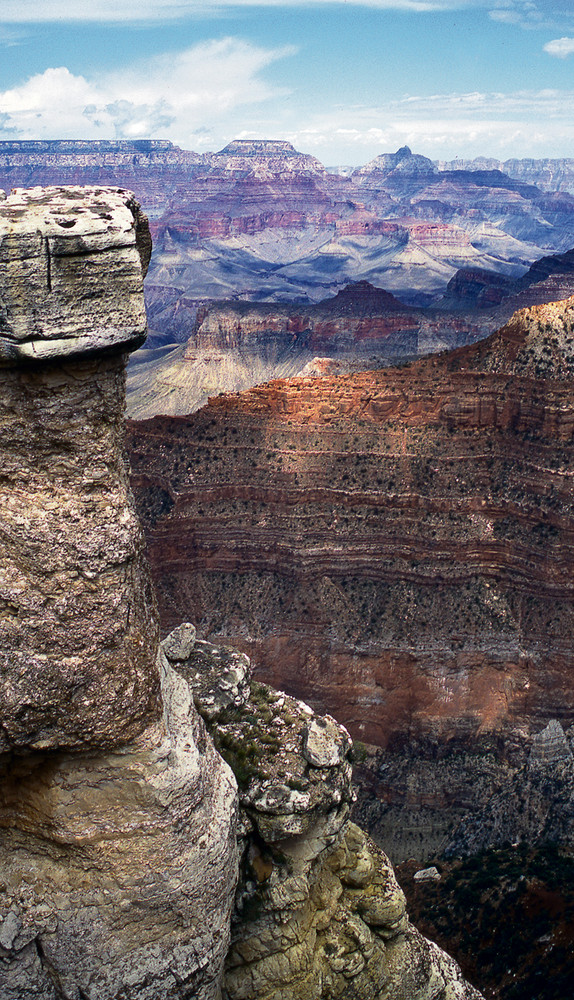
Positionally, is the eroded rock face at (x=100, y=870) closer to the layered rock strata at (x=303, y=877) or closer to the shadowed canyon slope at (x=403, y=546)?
the layered rock strata at (x=303, y=877)

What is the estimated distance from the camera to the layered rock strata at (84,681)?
969cm

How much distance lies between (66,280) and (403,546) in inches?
1386

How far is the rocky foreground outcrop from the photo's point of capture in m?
9.73

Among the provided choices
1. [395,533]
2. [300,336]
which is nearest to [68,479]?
[395,533]

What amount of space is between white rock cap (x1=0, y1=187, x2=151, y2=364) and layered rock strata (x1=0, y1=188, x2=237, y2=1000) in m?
0.02

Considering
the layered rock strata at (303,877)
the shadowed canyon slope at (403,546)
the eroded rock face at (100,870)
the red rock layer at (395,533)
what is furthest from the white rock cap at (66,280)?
the red rock layer at (395,533)

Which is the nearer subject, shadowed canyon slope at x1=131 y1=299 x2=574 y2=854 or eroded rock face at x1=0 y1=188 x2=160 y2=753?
eroded rock face at x1=0 y1=188 x2=160 y2=753

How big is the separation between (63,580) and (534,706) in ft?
114

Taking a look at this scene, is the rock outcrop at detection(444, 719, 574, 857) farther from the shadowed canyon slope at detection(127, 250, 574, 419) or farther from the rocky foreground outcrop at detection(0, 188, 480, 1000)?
the shadowed canyon slope at detection(127, 250, 574, 419)

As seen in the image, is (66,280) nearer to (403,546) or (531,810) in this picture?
(531,810)

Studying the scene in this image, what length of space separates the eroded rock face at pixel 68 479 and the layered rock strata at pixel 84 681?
22mm

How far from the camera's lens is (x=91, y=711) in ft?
35.8

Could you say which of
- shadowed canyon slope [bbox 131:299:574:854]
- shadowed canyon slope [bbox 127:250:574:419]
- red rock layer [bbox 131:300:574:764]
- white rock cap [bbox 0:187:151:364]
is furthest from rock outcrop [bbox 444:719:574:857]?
shadowed canyon slope [bbox 127:250:574:419]

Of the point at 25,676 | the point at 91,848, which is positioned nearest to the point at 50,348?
the point at 25,676
